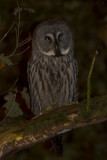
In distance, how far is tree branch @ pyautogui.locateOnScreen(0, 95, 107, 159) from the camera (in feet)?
5.70

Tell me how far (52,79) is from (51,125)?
3.26 feet

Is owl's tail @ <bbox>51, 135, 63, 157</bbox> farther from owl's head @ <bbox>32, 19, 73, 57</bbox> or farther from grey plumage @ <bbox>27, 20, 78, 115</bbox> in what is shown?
owl's head @ <bbox>32, 19, 73, 57</bbox>

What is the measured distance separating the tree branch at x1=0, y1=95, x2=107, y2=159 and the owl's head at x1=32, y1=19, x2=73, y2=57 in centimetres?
104

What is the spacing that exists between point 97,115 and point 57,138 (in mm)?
839

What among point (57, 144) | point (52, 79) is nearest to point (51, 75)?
point (52, 79)

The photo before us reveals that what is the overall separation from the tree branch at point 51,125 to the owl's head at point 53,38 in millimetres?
1040

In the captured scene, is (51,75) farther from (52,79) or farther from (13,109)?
(13,109)

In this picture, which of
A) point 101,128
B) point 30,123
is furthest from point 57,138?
point 101,128

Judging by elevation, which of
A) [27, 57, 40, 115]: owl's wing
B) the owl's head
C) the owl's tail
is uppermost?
the owl's head

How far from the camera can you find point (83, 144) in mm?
3840

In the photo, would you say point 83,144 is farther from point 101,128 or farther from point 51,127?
point 51,127

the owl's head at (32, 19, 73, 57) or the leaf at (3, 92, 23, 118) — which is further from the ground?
the owl's head at (32, 19, 73, 57)

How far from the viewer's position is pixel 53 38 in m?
2.74

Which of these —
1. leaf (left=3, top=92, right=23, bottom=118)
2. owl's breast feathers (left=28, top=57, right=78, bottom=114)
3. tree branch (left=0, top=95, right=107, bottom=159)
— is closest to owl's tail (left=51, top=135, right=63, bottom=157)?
owl's breast feathers (left=28, top=57, right=78, bottom=114)
